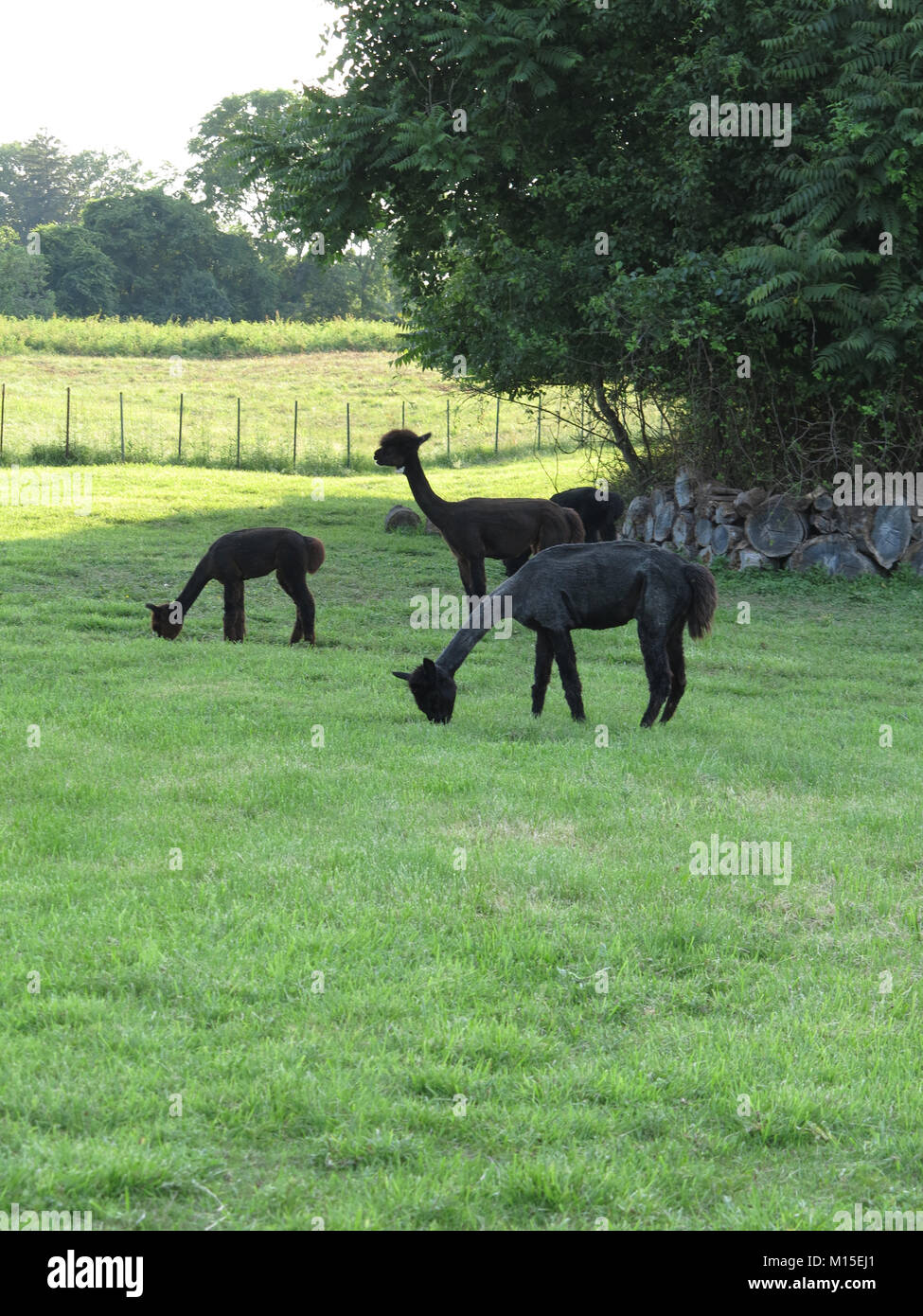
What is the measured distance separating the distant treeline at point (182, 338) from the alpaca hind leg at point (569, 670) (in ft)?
160

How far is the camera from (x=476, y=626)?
1012 centimetres

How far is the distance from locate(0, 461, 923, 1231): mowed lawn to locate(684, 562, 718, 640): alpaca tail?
0.88 meters

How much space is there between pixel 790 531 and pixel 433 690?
35.4 ft

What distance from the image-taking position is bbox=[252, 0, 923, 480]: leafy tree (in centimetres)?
1719

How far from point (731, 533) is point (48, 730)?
12.8 meters

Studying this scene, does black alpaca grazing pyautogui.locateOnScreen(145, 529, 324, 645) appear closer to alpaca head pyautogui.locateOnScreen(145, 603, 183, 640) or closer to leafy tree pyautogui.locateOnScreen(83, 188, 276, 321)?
alpaca head pyautogui.locateOnScreen(145, 603, 183, 640)

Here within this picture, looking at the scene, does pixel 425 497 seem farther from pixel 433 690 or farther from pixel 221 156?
pixel 221 156

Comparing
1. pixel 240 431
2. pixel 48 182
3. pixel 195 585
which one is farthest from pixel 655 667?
pixel 48 182

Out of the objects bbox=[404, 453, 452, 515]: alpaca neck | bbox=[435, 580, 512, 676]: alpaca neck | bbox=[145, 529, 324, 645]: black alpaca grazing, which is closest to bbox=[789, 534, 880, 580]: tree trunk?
bbox=[404, 453, 452, 515]: alpaca neck

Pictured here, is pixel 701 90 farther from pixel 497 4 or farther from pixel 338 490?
pixel 338 490

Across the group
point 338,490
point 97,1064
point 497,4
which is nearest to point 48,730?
point 97,1064

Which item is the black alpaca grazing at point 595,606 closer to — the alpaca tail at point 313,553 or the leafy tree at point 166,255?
the alpaca tail at point 313,553

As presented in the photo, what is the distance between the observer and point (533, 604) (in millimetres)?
9992

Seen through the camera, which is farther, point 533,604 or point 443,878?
point 533,604
